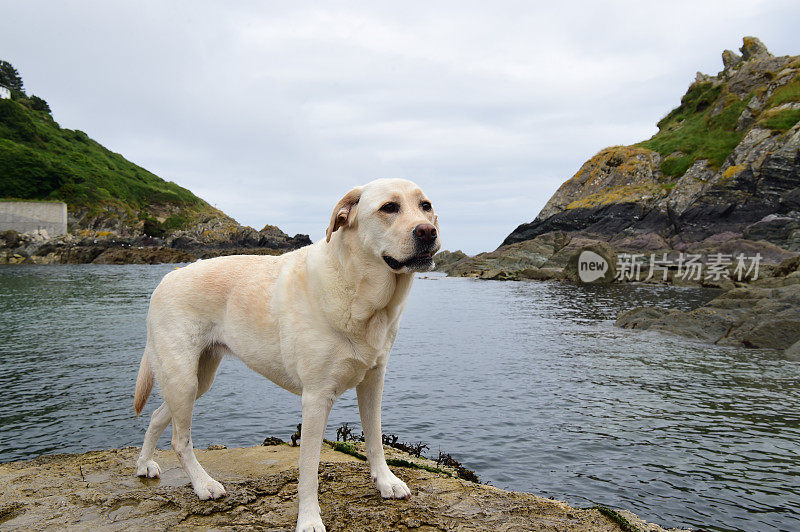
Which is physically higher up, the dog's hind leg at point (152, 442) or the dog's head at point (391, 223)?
the dog's head at point (391, 223)

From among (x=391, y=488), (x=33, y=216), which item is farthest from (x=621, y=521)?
(x=33, y=216)

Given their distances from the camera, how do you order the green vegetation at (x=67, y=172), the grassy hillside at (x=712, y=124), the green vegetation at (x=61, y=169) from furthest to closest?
the green vegetation at (x=67, y=172) → the green vegetation at (x=61, y=169) → the grassy hillside at (x=712, y=124)

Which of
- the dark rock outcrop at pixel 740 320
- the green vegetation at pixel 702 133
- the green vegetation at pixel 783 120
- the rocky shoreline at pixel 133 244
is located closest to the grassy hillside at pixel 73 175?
the rocky shoreline at pixel 133 244

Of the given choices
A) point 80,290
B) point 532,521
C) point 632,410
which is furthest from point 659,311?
point 80,290

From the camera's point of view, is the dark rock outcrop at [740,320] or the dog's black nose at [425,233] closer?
the dog's black nose at [425,233]

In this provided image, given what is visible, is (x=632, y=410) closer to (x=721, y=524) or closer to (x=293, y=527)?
(x=721, y=524)

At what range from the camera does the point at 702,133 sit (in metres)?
86.6

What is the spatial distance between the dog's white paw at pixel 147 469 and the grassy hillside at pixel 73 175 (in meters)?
125

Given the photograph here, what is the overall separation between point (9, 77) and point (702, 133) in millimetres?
177833

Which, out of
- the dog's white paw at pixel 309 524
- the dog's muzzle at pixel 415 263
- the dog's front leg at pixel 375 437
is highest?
the dog's muzzle at pixel 415 263

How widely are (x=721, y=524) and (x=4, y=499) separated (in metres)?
8.33

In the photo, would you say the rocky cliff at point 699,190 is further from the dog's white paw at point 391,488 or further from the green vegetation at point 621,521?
the dog's white paw at point 391,488

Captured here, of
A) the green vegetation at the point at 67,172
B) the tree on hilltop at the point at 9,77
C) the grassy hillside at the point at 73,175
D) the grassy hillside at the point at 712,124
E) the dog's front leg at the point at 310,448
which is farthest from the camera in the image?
the tree on hilltop at the point at 9,77

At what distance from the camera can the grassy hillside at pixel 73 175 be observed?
113 metres
